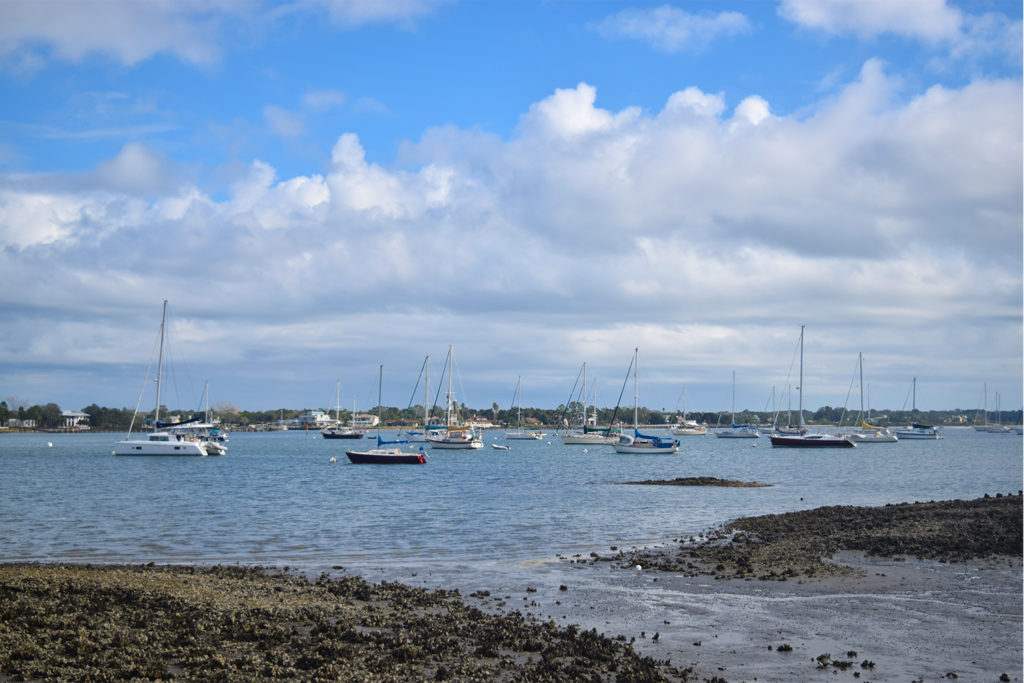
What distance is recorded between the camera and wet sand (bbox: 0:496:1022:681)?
52.9 ft

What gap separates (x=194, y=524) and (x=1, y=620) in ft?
86.1

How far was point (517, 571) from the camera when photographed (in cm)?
2880

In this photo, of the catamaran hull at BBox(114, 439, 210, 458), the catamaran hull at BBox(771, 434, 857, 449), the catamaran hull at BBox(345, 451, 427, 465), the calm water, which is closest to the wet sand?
the calm water

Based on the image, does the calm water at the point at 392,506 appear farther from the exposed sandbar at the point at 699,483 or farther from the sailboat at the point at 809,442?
the sailboat at the point at 809,442

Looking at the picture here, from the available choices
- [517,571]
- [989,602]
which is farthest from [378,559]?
[989,602]

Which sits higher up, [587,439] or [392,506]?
[392,506]

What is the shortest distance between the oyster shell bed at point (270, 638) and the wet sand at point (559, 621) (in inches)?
2.2

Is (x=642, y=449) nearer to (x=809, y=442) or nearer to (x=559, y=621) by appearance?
(x=809, y=442)

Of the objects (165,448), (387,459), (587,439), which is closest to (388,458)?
(387,459)

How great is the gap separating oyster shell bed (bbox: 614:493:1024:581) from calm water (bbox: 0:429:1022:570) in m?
3.31

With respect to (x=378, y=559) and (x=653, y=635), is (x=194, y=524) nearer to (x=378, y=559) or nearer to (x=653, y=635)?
(x=378, y=559)

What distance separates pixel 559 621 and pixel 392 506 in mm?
32225

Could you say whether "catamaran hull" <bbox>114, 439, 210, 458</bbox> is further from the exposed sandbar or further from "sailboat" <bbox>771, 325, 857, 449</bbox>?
"sailboat" <bbox>771, 325, 857, 449</bbox>

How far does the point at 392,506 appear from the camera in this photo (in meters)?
52.0
